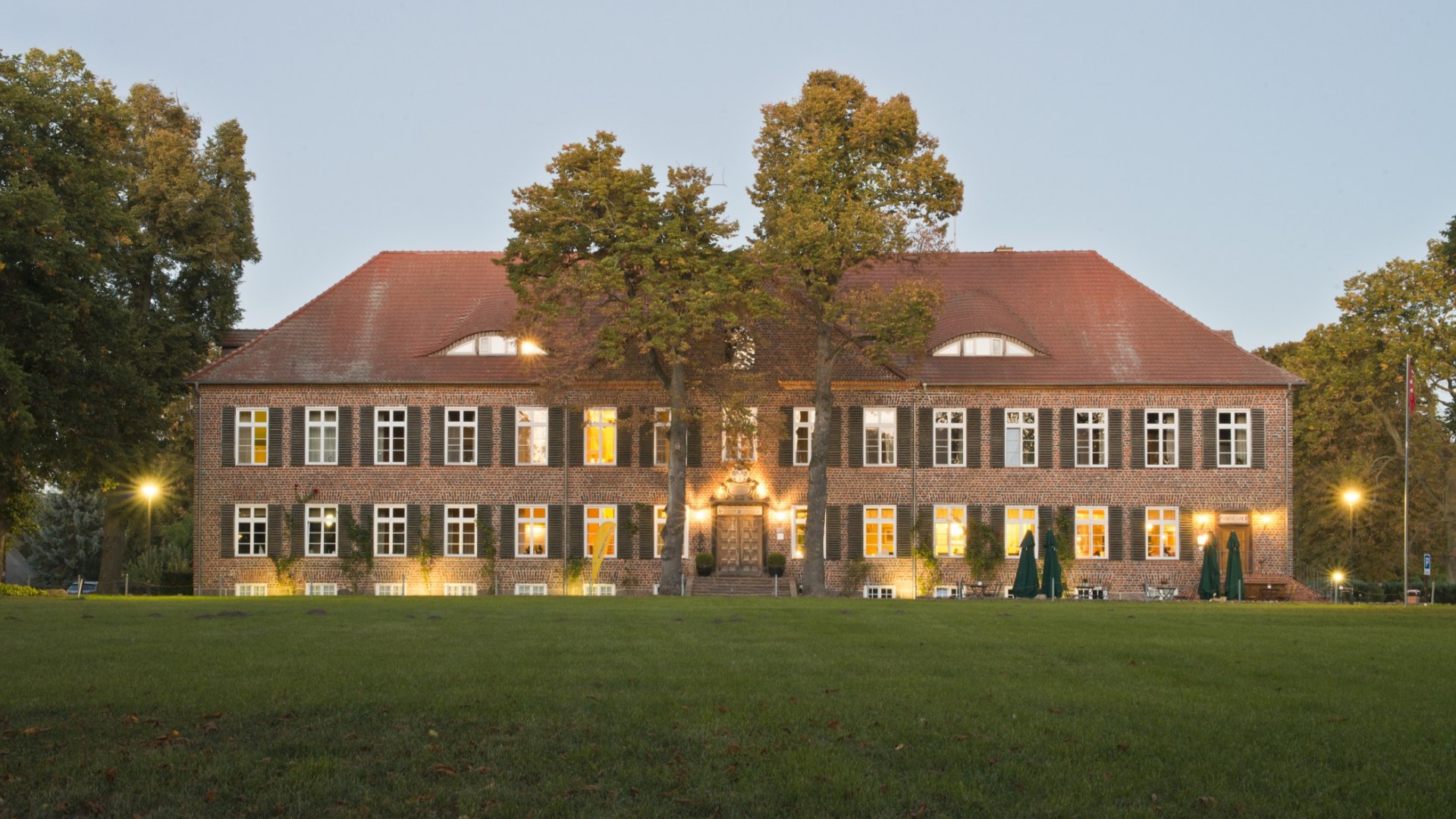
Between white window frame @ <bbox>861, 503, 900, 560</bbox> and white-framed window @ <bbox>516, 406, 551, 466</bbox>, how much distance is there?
343 inches

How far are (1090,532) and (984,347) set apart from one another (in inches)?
223

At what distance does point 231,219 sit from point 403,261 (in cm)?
493

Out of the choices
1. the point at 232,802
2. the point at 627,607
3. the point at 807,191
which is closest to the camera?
the point at 232,802

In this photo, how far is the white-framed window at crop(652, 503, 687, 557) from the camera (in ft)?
123

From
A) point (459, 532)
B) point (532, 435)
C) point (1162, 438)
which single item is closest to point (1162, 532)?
point (1162, 438)

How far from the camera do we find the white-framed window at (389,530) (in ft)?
124

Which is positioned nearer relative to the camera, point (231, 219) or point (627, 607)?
point (627, 607)

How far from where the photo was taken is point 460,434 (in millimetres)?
37594

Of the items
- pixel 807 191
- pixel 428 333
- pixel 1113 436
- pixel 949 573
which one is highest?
pixel 807 191

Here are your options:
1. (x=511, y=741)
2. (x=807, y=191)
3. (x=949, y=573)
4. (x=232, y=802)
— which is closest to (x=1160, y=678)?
(x=511, y=741)

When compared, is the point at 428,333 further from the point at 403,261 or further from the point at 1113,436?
the point at 1113,436

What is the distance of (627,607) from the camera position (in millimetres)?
22156

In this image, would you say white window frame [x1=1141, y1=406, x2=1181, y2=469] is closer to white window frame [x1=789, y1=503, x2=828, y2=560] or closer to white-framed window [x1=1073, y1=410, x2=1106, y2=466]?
white-framed window [x1=1073, y1=410, x2=1106, y2=466]

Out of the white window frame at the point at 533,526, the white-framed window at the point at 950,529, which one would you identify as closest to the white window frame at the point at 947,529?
the white-framed window at the point at 950,529
